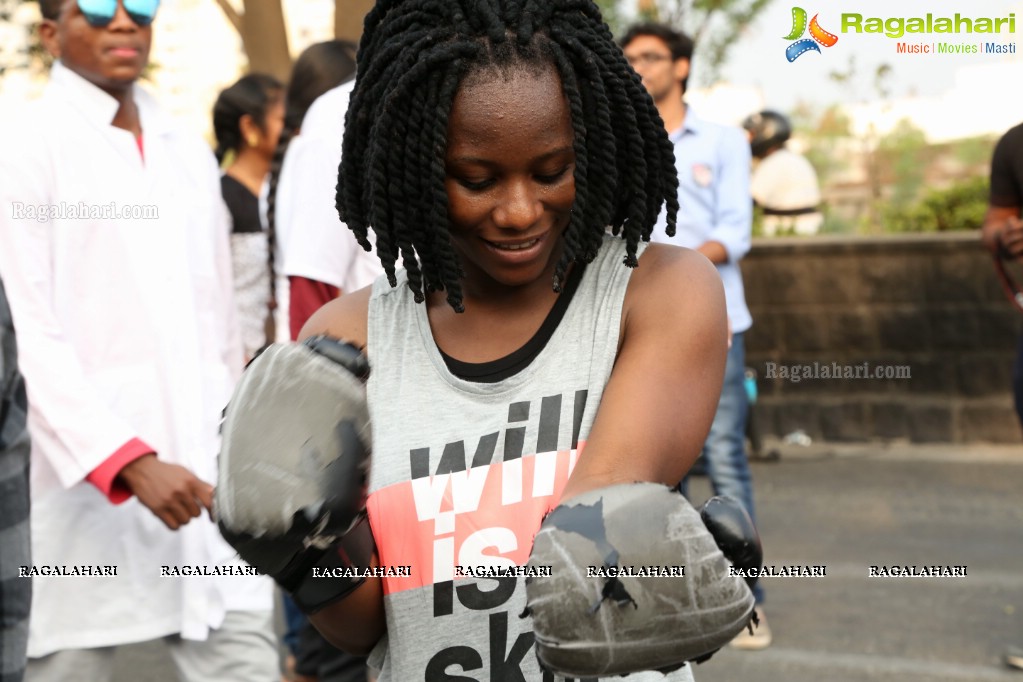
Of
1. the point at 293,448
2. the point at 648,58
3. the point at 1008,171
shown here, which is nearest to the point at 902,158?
the point at 648,58

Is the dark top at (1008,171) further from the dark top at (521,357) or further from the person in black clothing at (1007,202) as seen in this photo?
the dark top at (521,357)

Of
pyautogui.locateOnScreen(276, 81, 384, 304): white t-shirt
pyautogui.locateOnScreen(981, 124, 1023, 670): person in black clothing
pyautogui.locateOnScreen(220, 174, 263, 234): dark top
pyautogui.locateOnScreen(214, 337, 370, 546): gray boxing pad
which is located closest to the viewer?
pyautogui.locateOnScreen(214, 337, 370, 546): gray boxing pad

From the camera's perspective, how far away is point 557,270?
1.93 metres

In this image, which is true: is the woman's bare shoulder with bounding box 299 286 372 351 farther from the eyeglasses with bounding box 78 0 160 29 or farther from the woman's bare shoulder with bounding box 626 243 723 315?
the eyeglasses with bounding box 78 0 160 29

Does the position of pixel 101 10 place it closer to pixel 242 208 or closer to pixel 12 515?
pixel 12 515

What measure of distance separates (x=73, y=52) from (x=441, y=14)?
2.01 m

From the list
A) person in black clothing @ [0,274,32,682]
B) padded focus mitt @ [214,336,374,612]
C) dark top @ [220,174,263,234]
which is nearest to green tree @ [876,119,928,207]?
dark top @ [220,174,263,234]

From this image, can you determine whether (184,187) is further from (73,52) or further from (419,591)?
(419,591)

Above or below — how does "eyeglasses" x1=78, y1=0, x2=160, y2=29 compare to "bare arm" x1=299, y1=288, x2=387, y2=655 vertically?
above

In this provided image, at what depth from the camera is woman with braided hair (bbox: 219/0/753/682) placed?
184 centimetres

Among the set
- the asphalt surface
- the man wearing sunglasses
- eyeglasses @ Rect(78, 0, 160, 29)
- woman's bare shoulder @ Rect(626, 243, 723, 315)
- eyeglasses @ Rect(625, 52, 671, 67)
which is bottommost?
the asphalt surface

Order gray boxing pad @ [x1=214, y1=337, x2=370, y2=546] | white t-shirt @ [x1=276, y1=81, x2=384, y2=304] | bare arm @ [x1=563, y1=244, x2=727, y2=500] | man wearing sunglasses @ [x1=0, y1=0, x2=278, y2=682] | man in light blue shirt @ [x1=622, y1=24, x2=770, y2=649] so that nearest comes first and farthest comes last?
gray boxing pad @ [x1=214, y1=337, x2=370, y2=546]
bare arm @ [x1=563, y1=244, x2=727, y2=500]
man wearing sunglasses @ [x1=0, y1=0, x2=278, y2=682]
white t-shirt @ [x1=276, y1=81, x2=384, y2=304]
man in light blue shirt @ [x1=622, y1=24, x2=770, y2=649]

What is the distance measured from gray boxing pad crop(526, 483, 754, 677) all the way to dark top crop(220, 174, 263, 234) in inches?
153

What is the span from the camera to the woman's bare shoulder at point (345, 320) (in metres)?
2.07
